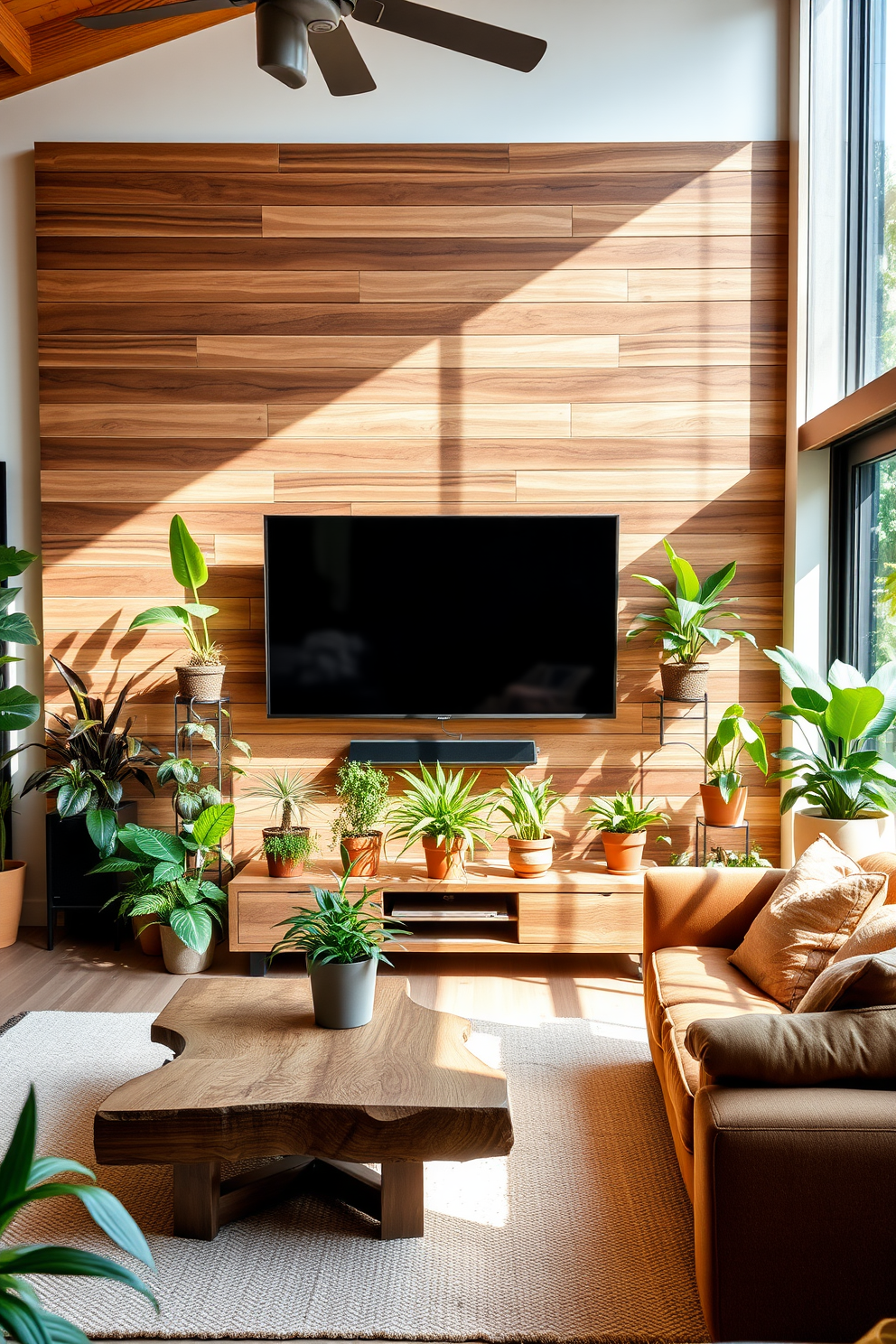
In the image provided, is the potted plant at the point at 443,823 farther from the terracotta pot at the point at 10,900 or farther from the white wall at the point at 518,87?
the white wall at the point at 518,87

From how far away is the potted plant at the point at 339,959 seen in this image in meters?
2.23

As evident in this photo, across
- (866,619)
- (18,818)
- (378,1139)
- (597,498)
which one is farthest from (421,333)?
(378,1139)

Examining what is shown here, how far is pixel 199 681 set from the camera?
3980mm

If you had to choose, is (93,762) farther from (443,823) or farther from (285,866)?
(443,823)

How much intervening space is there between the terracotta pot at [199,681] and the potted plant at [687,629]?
5.64ft

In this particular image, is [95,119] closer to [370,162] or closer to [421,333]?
[370,162]

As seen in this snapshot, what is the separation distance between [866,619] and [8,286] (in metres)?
3.82

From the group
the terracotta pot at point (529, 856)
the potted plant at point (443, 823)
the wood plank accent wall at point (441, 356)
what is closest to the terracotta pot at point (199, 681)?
the wood plank accent wall at point (441, 356)

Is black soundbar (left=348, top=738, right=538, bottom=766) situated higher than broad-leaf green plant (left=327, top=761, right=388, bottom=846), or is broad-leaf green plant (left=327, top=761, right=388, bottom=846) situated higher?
black soundbar (left=348, top=738, right=538, bottom=766)

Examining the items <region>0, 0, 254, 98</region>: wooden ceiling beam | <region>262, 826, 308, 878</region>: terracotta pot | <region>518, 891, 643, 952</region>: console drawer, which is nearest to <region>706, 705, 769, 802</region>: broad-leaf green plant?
<region>518, 891, 643, 952</region>: console drawer

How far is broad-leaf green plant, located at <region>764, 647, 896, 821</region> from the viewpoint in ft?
10.2

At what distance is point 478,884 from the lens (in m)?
3.77

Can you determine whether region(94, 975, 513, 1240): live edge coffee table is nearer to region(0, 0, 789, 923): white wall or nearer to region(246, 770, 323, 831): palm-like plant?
region(246, 770, 323, 831): palm-like plant

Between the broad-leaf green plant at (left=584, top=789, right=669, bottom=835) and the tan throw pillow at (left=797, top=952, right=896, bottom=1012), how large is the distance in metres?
1.99
